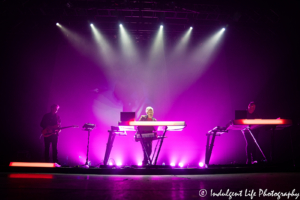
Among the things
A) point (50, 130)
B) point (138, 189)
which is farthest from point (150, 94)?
point (138, 189)

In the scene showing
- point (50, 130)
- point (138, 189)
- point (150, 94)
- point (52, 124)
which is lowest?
point (138, 189)

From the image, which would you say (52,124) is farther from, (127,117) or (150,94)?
(150,94)

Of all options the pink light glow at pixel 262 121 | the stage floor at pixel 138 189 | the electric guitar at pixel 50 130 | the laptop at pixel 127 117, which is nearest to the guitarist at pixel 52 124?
the electric guitar at pixel 50 130

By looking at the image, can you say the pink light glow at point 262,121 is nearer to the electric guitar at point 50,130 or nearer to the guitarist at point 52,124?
the electric guitar at point 50,130

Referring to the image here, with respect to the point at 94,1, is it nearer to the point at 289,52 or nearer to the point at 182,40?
the point at 182,40

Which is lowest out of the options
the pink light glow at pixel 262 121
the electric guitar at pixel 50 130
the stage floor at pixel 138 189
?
the stage floor at pixel 138 189

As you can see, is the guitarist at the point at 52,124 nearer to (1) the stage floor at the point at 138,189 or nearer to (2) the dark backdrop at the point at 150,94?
(2) the dark backdrop at the point at 150,94

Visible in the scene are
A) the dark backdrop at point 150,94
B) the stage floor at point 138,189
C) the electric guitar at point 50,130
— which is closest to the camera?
the stage floor at point 138,189

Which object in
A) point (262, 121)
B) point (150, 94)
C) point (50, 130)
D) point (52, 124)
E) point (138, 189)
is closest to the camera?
point (138, 189)

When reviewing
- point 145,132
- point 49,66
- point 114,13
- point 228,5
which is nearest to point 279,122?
point 145,132

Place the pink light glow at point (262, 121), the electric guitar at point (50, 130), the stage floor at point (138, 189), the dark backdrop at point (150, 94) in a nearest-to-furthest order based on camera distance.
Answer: the stage floor at point (138, 189), the pink light glow at point (262, 121), the electric guitar at point (50, 130), the dark backdrop at point (150, 94)

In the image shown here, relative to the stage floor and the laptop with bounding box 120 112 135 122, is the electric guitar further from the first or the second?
the stage floor

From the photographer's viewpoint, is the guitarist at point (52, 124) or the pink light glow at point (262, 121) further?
the guitarist at point (52, 124)

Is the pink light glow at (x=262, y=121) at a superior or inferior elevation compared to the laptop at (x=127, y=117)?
inferior
